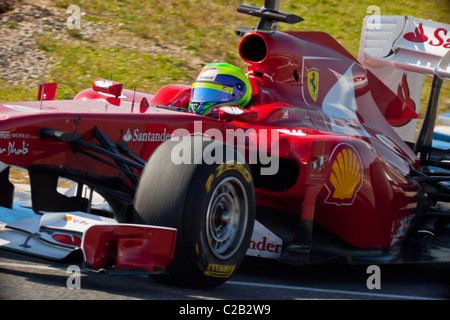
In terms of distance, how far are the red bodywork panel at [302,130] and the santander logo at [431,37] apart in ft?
1.99

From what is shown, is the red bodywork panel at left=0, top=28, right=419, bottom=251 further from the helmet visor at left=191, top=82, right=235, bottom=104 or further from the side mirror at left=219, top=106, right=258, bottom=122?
the helmet visor at left=191, top=82, right=235, bottom=104

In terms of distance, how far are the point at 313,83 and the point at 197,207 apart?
96.8 inches

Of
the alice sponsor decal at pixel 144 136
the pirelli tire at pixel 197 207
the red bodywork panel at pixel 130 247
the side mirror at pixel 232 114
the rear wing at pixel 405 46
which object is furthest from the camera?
the rear wing at pixel 405 46

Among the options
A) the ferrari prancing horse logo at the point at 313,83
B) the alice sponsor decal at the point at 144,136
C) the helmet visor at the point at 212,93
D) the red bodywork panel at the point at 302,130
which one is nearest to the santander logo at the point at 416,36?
the red bodywork panel at the point at 302,130

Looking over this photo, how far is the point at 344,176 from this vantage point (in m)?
4.97

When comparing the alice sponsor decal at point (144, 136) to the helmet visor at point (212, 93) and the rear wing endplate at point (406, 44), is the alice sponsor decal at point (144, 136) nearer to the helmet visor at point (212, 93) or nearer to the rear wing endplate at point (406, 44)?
the helmet visor at point (212, 93)

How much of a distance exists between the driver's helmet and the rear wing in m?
2.06

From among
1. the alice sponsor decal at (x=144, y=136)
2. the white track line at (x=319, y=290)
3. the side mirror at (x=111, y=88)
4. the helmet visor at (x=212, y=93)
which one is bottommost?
the white track line at (x=319, y=290)

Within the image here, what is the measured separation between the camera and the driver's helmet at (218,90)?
5230 millimetres

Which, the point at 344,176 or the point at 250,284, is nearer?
the point at 250,284

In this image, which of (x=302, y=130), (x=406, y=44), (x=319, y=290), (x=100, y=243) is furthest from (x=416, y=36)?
(x=100, y=243)

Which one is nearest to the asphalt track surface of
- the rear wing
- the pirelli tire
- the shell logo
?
the pirelli tire

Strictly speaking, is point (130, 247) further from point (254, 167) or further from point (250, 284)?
point (254, 167)

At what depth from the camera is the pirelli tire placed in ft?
12.3
